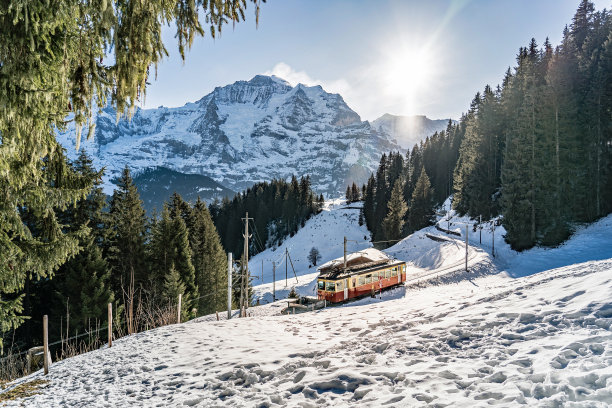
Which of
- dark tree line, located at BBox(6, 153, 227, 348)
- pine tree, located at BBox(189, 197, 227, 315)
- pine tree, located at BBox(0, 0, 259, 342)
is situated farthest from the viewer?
pine tree, located at BBox(189, 197, 227, 315)

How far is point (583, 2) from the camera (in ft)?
157

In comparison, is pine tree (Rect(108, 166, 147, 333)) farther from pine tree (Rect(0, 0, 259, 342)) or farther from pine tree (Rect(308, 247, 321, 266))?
pine tree (Rect(308, 247, 321, 266))

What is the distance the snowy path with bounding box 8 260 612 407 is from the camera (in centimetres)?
413

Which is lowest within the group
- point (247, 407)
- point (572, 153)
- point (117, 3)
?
point (247, 407)

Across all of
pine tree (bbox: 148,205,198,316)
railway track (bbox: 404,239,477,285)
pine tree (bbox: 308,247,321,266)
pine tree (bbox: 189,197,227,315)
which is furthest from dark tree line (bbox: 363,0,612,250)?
pine tree (bbox: 308,247,321,266)

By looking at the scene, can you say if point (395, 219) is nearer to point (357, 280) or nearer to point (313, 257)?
point (313, 257)

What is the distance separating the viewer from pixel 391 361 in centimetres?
580

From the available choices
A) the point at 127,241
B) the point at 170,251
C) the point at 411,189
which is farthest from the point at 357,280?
the point at 411,189

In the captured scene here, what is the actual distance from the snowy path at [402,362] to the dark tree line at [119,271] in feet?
20.0

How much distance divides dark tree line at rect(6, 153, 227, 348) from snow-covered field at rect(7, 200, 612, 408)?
5.64 metres

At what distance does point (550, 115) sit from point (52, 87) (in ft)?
146

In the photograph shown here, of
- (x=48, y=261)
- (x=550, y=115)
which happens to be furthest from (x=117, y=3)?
(x=550, y=115)

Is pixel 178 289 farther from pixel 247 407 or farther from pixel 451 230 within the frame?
pixel 451 230

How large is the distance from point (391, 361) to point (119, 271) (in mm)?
24007
